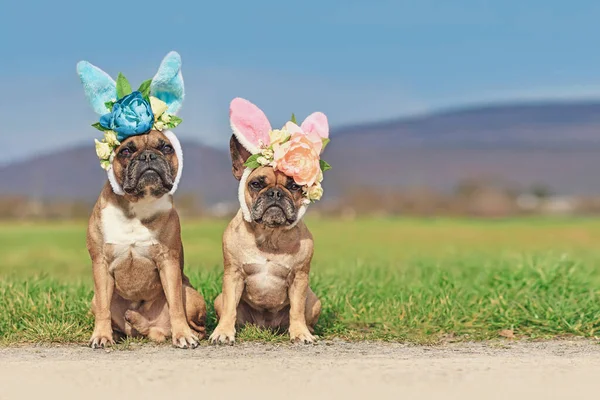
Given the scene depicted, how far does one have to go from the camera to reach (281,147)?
7.58 metres

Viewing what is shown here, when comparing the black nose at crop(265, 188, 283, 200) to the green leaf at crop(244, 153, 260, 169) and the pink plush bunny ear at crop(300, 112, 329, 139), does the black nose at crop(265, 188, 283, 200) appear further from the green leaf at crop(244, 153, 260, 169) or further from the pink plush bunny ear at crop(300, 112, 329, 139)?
the pink plush bunny ear at crop(300, 112, 329, 139)

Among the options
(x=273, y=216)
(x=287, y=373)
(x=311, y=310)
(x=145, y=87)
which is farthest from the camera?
(x=311, y=310)

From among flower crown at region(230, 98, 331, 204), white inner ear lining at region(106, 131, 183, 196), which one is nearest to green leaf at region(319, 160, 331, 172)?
flower crown at region(230, 98, 331, 204)

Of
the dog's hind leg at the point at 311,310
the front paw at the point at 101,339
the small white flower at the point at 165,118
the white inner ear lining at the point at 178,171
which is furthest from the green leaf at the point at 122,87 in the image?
the dog's hind leg at the point at 311,310

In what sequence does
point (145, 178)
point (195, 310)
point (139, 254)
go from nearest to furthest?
1. point (145, 178)
2. point (139, 254)
3. point (195, 310)

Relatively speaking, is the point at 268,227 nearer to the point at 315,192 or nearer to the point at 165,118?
the point at 315,192

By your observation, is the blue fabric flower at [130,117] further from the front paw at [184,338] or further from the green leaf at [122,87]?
the front paw at [184,338]

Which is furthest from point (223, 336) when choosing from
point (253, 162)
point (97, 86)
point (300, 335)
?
point (97, 86)

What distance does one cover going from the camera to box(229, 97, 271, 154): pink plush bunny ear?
768cm

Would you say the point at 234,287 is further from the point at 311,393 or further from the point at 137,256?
the point at 311,393

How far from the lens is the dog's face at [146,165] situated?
7184mm

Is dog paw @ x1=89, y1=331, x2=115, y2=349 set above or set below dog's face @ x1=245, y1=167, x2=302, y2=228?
below

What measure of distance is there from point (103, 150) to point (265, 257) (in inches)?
65.7

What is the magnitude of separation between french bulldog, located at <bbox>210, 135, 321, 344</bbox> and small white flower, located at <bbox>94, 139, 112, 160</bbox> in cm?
109
